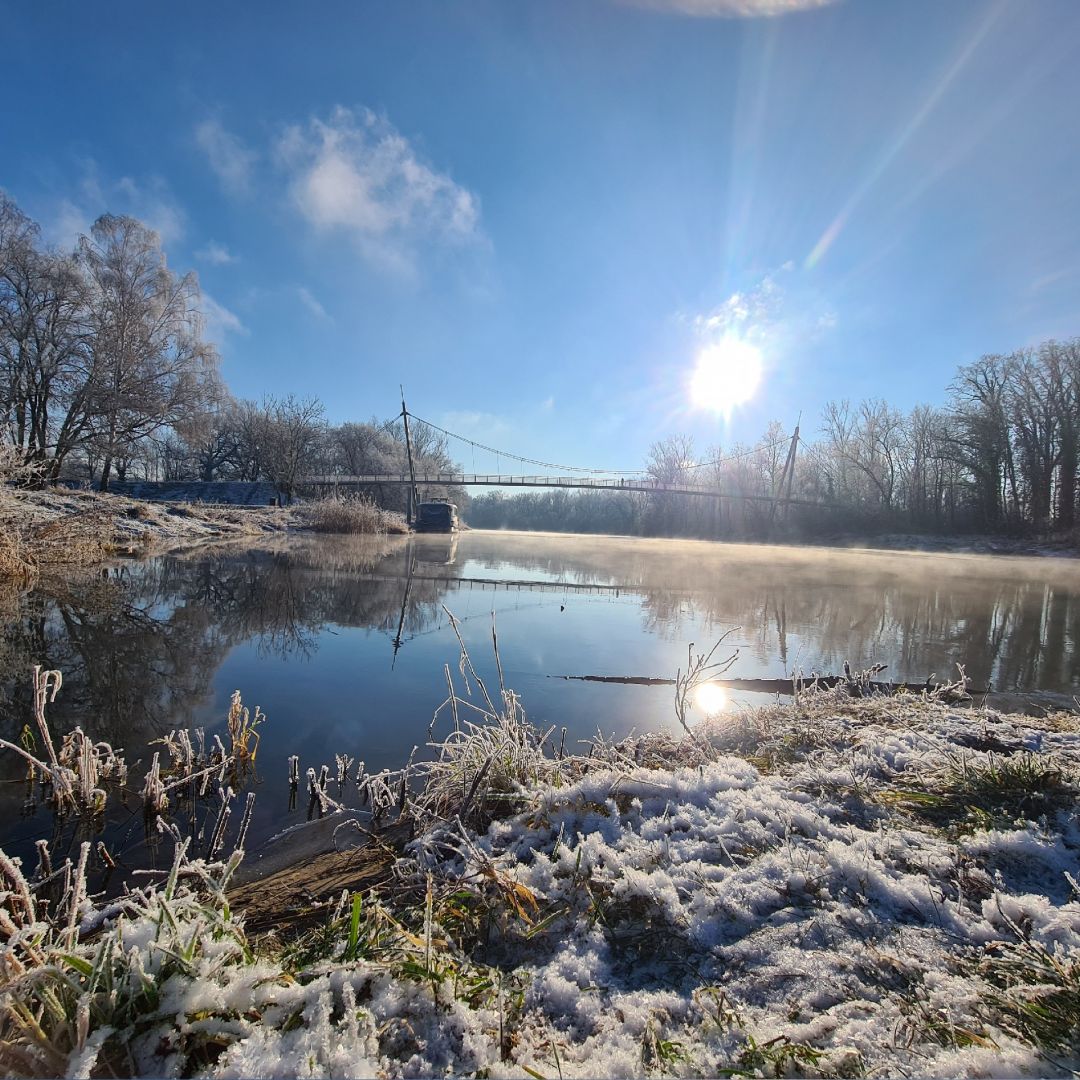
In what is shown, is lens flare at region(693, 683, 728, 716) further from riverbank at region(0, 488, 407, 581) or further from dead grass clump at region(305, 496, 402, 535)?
dead grass clump at region(305, 496, 402, 535)

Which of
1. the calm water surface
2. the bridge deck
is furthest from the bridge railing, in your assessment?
the calm water surface

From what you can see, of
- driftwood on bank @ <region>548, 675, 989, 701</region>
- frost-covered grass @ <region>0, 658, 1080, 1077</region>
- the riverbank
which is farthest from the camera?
the riverbank

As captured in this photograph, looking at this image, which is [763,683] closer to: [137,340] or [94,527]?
[94,527]

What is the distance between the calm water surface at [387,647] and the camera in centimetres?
298

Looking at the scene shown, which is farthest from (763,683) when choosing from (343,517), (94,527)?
(343,517)

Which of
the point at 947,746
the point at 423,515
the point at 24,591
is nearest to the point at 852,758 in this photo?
the point at 947,746

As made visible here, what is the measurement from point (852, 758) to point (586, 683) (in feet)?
6.59

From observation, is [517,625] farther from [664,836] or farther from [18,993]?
[18,993]

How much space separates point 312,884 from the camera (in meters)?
1.71

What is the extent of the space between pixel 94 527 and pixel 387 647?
902cm

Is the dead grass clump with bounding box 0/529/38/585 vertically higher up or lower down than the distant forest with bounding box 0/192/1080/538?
lower down

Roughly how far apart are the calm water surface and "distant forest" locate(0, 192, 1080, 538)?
372 cm

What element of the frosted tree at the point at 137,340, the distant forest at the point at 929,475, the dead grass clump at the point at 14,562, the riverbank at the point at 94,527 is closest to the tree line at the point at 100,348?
the frosted tree at the point at 137,340

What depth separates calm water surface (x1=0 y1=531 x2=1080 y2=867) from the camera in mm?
2979
